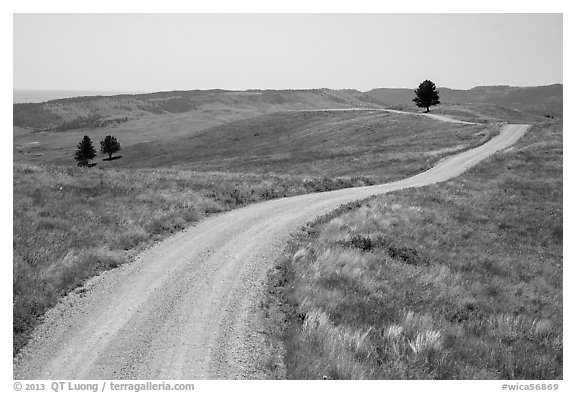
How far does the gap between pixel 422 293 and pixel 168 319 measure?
7.79 metres

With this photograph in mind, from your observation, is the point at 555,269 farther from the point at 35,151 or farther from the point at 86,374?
the point at 35,151

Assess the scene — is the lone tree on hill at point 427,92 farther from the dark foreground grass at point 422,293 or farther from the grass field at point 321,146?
the dark foreground grass at point 422,293

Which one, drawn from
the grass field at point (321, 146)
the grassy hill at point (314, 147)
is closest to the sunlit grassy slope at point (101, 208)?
the grass field at point (321, 146)

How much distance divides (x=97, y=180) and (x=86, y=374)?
52.5 feet

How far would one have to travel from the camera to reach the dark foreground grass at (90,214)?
10523 millimetres

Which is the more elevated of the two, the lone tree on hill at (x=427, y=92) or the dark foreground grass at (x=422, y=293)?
the lone tree on hill at (x=427, y=92)

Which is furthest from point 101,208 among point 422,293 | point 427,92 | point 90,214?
point 427,92

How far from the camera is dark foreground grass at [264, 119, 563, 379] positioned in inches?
335

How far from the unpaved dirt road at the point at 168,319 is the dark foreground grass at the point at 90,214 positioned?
0.63 m

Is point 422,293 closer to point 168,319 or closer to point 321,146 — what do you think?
point 168,319

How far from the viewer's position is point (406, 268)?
556 inches

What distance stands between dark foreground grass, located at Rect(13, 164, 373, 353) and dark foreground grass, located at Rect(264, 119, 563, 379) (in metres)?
5.58

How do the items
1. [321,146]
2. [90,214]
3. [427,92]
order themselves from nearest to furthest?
[90,214] < [321,146] < [427,92]

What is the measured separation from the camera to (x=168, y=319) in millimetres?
9336
